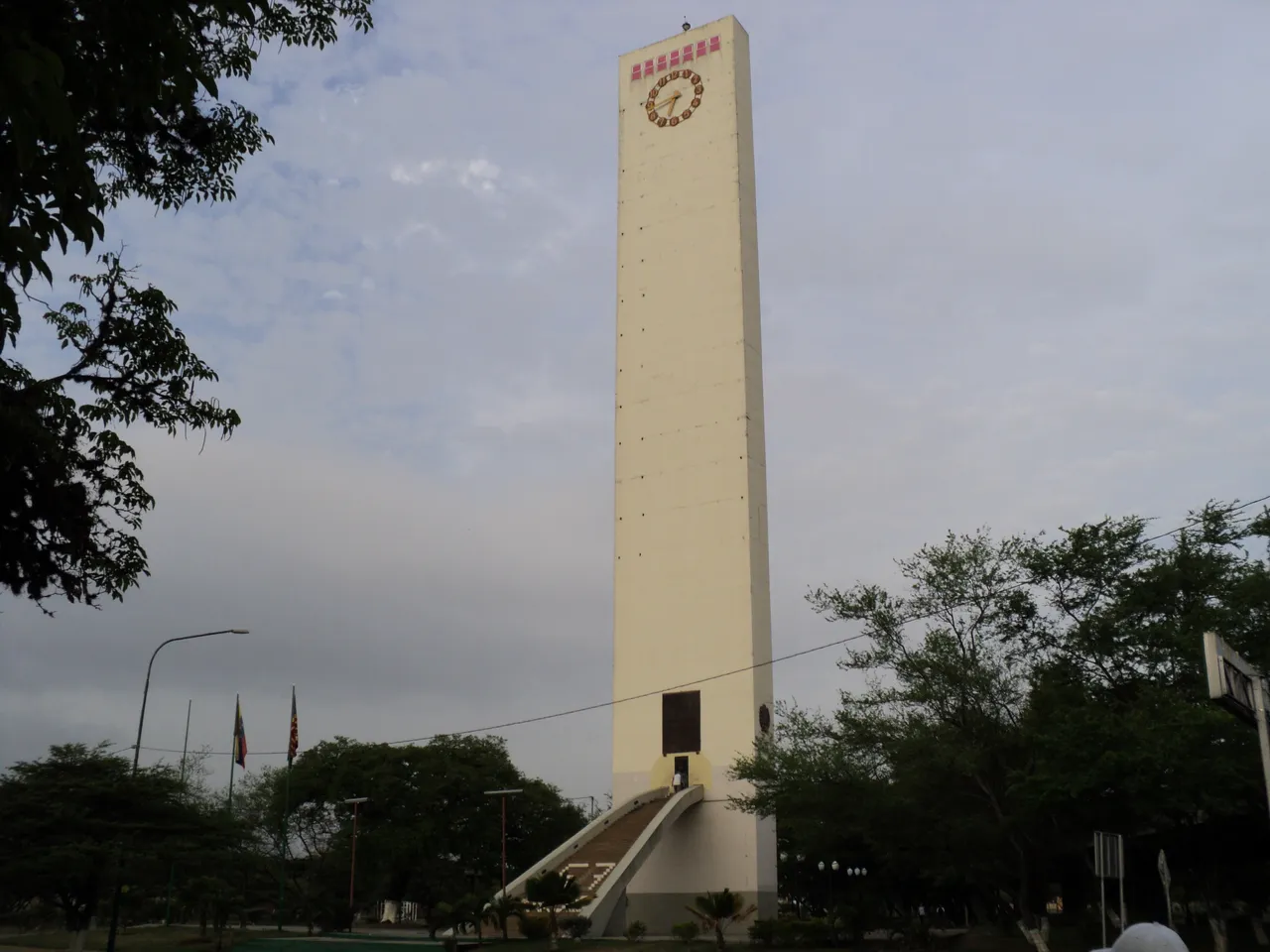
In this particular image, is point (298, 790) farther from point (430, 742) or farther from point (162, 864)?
point (162, 864)

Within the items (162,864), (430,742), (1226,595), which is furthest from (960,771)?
(430,742)

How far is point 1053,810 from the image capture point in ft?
96.2

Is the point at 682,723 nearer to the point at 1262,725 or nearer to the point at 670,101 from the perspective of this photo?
the point at 670,101

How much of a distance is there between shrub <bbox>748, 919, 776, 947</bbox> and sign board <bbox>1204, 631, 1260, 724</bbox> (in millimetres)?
21353

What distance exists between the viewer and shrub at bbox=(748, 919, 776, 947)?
36.4 meters

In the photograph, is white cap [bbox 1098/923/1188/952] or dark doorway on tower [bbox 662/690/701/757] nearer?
white cap [bbox 1098/923/1188/952]

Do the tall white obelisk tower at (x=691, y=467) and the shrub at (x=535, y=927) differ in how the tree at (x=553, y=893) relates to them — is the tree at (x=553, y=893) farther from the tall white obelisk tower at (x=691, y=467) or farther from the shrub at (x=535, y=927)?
the tall white obelisk tower at (x=691, y=467)

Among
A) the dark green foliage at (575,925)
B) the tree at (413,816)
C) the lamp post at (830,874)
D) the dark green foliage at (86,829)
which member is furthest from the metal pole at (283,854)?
the lamp post at (830,874)

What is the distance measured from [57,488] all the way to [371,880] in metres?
46.0

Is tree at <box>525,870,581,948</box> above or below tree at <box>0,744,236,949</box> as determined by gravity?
below

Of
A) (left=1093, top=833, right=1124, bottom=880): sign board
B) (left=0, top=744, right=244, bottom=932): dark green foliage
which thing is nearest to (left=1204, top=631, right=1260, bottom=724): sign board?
(left=1093, top=833, right=1124, bottom=880): sign board

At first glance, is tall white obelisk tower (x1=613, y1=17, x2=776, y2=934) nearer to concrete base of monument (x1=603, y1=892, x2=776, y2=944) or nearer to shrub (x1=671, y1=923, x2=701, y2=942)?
concrete base of monument (x1=603, y1=892, x2=776, y2=944)

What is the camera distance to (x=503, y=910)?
33.4 meters

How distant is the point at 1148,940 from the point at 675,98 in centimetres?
5342
